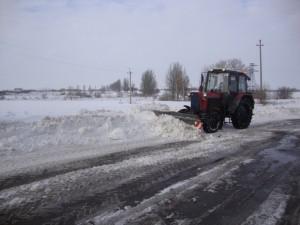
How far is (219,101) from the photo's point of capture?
14375 millimetres

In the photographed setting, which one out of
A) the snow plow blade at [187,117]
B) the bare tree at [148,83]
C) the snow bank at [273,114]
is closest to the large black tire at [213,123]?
the snow plow blade at [187,117]

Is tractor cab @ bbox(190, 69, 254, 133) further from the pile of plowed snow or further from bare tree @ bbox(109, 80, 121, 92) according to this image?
bare tree @ bbox(109, 80, 121, 92)

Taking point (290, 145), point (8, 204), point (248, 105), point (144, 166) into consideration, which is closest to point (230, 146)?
point (290, 145)

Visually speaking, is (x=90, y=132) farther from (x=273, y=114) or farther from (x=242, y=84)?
(x=273, y=114)

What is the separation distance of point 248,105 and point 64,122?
26.8 feet

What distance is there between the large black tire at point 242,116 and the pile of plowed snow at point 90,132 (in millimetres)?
3247

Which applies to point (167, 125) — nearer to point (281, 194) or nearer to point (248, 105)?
point (248, 105)

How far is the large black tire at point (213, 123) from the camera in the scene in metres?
13.5

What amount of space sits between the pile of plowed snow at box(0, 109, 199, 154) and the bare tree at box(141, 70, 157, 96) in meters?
67.6

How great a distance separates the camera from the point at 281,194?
223 inches

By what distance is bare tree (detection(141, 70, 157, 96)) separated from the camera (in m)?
81.9

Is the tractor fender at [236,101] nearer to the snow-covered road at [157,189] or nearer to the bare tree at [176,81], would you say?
the snow-covered road at [157,189]

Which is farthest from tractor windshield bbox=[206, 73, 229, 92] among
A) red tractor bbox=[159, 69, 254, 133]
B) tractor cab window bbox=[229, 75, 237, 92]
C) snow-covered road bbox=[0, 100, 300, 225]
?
snow-covered road bbox=[0, 100, 300, 225]

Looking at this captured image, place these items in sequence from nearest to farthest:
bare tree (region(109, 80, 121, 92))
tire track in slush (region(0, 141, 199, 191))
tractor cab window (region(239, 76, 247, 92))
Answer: tire track in slush (region(0, 141, 199, 191))
tractor cab window (region(239, 76, 247, 92))
bare tree (region(109, 80, 121, 92))
